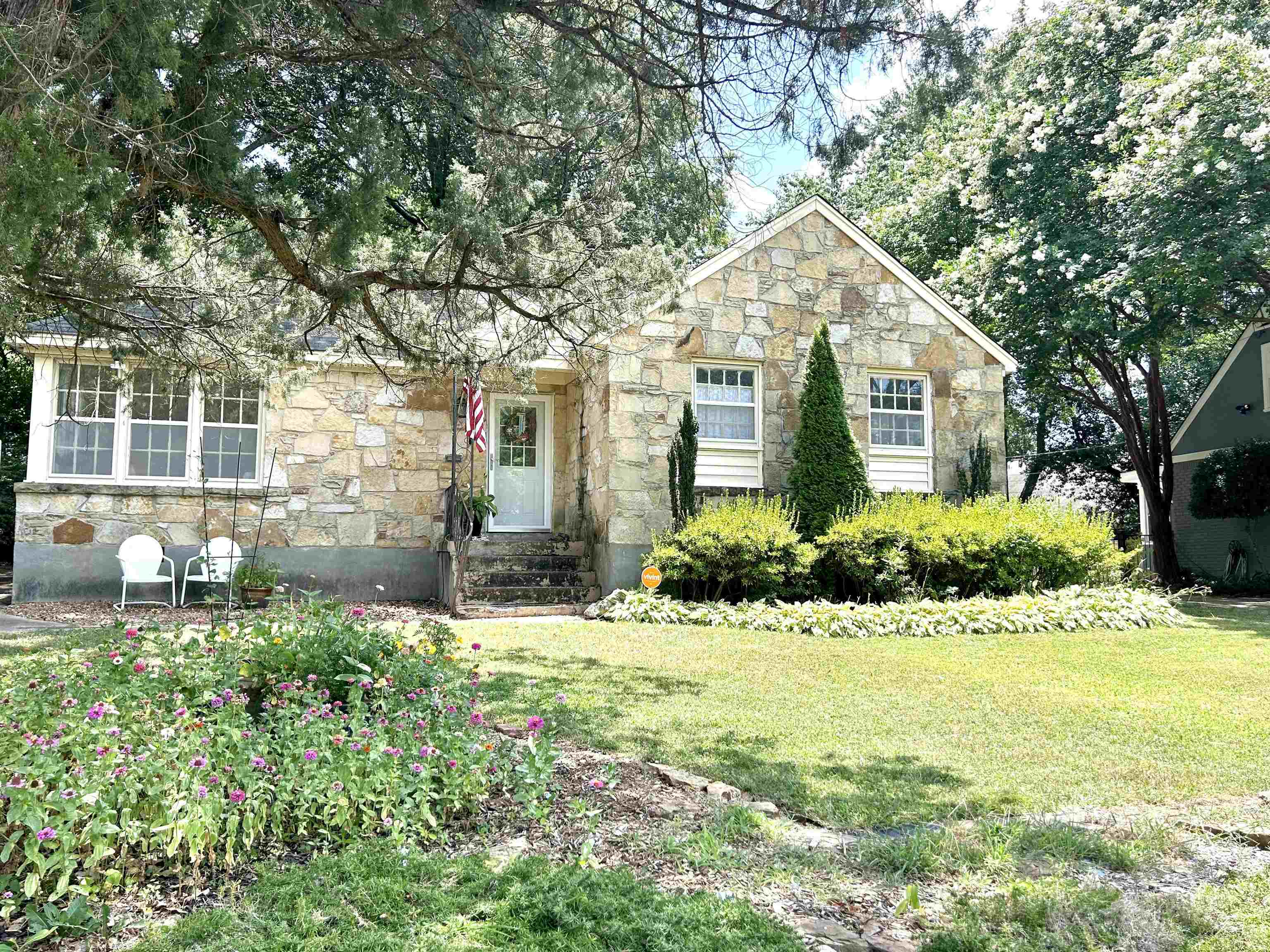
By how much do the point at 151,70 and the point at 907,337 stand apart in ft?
32.8

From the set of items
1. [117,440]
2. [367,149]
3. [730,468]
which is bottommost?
[730,468]

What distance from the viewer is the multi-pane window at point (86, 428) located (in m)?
10.2

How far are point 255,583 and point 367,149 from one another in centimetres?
618

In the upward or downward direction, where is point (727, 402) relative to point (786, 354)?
downward

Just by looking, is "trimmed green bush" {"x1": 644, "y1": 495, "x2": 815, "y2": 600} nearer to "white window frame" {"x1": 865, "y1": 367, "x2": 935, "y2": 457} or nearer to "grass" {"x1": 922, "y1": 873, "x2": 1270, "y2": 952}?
"white window frame" {"x1": 865, "y1": 367, "x2": 935, "y2": 457}

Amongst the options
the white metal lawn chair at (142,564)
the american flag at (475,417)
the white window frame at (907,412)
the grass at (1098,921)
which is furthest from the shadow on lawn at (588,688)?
the white window frame at (907,412)

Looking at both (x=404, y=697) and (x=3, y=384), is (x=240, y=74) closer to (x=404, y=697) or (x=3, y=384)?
(x=404, y=697)

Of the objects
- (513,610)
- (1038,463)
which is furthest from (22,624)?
(1038,463)

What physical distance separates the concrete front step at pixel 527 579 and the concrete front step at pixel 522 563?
2.5 inches

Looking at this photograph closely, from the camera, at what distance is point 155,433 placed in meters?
10.6

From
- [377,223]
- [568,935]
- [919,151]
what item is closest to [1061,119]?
[919,151]

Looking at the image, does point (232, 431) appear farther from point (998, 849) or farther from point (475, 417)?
point (998, 849)

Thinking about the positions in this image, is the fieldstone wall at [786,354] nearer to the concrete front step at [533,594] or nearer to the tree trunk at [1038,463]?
the concrete front step at [533,594]

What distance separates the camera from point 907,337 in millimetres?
11680
